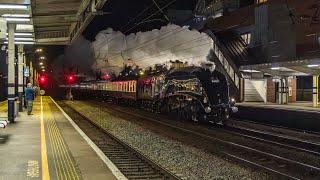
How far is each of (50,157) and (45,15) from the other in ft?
28.6

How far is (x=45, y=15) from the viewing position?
19484 millimetres

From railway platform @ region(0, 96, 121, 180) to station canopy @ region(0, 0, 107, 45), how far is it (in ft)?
13.1

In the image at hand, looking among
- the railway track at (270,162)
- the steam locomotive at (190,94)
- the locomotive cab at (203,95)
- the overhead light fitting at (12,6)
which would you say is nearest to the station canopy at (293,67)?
the steam locomotive at (190,94)

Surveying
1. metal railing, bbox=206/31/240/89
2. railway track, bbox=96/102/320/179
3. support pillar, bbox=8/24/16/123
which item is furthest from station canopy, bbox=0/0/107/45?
metal railing, bbox=206/31/240/89

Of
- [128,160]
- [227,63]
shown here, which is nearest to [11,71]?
[128,160]

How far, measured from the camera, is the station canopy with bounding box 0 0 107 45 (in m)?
15.9

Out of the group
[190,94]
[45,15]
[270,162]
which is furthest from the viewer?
[190,94]

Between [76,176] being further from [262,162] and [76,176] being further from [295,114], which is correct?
[295,114]

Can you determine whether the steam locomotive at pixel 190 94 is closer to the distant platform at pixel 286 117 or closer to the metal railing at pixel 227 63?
the distant platform at pixel 286 117

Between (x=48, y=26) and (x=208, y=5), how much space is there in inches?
1499

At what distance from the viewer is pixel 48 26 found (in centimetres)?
2409

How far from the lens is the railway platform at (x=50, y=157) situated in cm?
1009

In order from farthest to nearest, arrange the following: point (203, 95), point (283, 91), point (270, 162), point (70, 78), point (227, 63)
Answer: point (70, 78), point (227, 63), point (283, 91), point (203, 95), point (270, 162)

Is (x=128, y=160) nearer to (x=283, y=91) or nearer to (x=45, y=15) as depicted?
(x=45, y=15)
